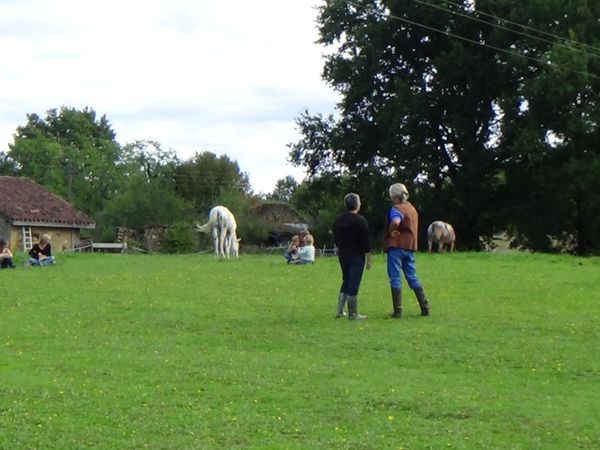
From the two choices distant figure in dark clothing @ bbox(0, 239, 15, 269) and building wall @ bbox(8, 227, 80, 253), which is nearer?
distant figure in dark clothing @ bbox(0, 239, 15, 269)

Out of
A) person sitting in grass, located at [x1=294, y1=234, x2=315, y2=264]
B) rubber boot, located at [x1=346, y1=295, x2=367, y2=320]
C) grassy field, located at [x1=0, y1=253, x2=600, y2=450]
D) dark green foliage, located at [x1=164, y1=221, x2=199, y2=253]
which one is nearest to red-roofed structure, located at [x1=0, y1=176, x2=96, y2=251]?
dark green foliage, located at [x1=164, y1=221, x2=199, y2=253]

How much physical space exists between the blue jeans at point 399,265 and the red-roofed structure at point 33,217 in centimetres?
5975

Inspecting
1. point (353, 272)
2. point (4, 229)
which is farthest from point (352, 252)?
point (4, 229)

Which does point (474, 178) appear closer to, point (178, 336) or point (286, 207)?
point (178, 336)

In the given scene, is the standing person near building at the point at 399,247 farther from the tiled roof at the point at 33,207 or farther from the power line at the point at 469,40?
the tiled roof at the point at 33,207

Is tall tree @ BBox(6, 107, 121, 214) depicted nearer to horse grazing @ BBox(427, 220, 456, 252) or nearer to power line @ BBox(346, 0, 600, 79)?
power line @ BBox(346, 0, 600, 79)

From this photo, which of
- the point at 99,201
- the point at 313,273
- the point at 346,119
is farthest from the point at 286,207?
the point at 313,273

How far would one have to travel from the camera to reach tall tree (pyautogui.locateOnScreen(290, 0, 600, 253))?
55.0 meters

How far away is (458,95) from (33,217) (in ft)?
106

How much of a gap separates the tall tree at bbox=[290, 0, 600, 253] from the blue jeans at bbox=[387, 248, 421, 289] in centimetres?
3581

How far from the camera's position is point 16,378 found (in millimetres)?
13258

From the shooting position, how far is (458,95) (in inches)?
2344

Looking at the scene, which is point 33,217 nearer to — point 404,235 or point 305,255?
point 305,255

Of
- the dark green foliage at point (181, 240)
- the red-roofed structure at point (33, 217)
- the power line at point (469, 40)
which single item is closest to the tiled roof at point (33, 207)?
the red-roofed structure at point (33, 217)
